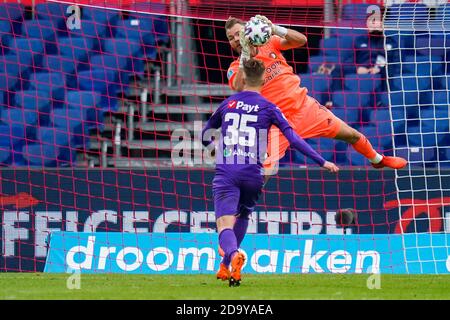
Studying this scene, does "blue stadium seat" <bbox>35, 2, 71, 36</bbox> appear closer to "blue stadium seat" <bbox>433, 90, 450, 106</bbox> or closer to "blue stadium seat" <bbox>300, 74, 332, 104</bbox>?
"blue stadium seat" <bbox>300, 74, 332, 104</bbox>

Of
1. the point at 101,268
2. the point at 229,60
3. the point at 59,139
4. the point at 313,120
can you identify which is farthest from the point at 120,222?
the point at 229,60

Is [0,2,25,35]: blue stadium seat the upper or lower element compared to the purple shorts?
upper

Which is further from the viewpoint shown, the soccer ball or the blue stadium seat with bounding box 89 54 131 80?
the blue stadium seat with bounding box 89 54 131 80

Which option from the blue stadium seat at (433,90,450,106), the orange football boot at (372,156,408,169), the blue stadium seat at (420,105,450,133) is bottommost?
the orange football boot at (372,156,408,169)

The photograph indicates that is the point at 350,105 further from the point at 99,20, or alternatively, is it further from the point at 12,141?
the point at 12,141

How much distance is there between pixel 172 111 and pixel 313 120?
19.7ft

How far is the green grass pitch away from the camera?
30.3ft

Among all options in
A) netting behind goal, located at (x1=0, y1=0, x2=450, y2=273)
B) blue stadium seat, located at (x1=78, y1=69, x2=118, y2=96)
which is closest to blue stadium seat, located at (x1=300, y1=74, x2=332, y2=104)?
netting behind goal, located at (x1=0, y1=0, x2=450, y2=273)

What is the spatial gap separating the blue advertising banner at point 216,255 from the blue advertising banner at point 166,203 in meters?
0.84

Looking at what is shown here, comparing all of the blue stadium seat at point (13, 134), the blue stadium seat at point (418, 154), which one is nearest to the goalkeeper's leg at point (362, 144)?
the blue stadium seat at point (418, 154)

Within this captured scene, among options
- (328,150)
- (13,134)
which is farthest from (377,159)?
(13,134)

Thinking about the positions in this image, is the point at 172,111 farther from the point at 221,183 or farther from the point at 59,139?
the point at 221,183

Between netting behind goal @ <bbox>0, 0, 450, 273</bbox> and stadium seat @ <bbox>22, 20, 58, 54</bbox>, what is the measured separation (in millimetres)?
536

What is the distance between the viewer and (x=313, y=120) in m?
11.9
